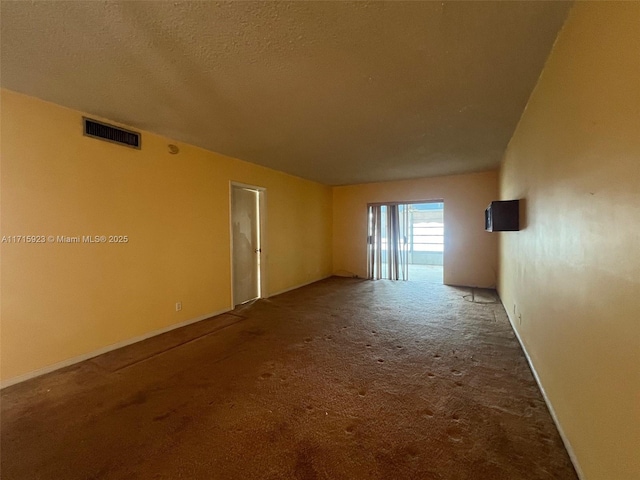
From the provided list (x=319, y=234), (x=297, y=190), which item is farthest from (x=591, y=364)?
(x=319, y=234)

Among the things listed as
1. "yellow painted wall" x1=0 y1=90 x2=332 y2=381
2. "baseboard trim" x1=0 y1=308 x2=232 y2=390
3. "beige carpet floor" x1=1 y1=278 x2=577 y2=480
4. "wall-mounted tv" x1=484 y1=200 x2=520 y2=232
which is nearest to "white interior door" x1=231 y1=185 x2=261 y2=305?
"yellow painted wall" x1=0 y1=90 x2=332 y2=381

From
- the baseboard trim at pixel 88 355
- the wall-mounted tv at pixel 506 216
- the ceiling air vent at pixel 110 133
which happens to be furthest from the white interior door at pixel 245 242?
the wall-mounted tv at pixel 506 216

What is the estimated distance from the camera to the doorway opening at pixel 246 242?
15.3 feet

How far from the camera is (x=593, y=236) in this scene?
1236 millimetres

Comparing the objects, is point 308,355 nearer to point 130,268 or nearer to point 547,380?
point 547,380

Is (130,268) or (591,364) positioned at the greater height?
(130,268)

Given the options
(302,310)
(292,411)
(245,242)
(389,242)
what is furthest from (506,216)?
(245,242)

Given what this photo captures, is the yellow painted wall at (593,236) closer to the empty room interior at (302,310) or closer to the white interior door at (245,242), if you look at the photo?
the empty room interior at (302,310)

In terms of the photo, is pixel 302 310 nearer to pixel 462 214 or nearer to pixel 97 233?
pixel 97 233

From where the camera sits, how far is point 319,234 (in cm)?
693

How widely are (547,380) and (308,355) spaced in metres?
1.97

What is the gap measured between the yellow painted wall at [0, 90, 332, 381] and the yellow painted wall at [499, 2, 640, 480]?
12.8ft

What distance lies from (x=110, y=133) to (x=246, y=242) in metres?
2.53

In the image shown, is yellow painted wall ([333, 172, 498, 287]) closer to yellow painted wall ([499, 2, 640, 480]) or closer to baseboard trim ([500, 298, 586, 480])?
baseboard trim ([500, 298, 586, 480])
